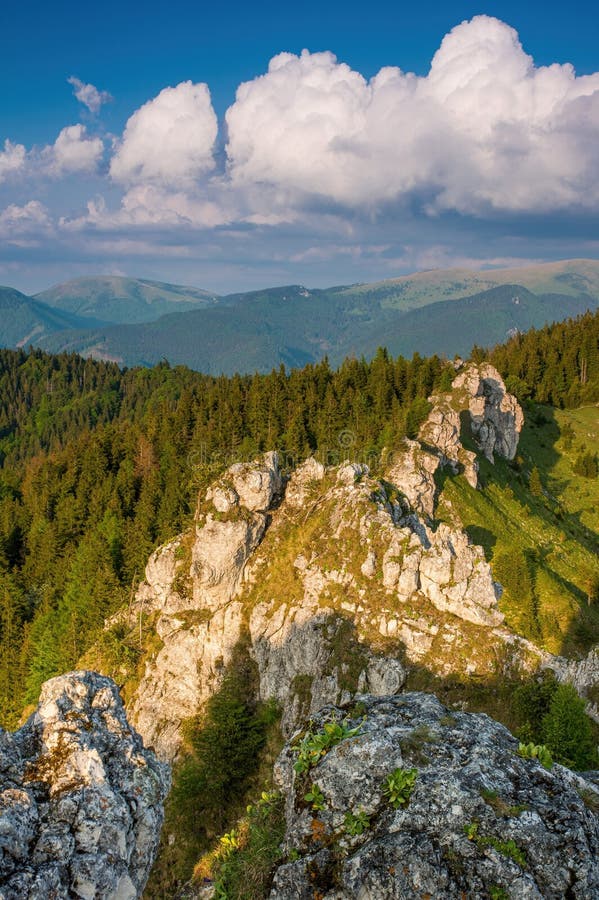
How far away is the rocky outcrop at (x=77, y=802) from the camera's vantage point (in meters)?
10.9

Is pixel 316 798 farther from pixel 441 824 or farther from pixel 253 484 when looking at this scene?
pixel 253 484

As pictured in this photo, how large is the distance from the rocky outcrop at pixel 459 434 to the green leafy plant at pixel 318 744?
43789 mm

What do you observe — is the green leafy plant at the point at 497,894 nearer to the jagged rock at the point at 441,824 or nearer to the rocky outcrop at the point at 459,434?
the jagged rock at the point at 441,824

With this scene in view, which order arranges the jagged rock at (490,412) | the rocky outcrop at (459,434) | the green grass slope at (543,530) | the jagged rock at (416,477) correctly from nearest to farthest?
the green grass slope at (543,530) → the jagged rock at (416,477) → the rocky outcrop at (459,434) → the jagged rock at (490,412)

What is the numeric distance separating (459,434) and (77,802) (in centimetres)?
6462

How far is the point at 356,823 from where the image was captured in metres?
Result: 12.3

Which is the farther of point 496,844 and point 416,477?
point 416,477

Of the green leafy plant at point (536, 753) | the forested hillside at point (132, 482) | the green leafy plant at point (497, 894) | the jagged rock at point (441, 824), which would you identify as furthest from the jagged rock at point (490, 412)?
the green leafy plant at point (497, 894)

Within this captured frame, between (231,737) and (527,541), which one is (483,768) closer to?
(231,737)

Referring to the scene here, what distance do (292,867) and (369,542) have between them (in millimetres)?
36393

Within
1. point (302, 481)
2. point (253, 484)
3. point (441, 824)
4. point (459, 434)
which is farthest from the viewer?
point (459, 434)

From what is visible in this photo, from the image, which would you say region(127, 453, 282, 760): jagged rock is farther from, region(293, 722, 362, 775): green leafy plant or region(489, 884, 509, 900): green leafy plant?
region(489, 884, 509, 900): green leafy plant

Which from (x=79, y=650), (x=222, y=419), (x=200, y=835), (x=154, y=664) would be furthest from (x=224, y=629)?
(x=222, y=419)

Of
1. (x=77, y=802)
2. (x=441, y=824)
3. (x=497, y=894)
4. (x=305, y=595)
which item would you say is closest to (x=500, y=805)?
(x=441, y=824)
